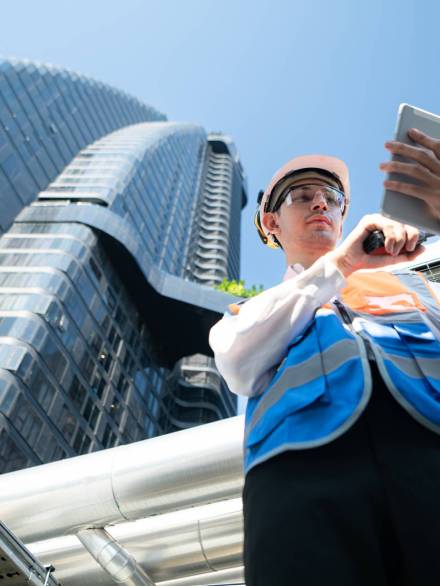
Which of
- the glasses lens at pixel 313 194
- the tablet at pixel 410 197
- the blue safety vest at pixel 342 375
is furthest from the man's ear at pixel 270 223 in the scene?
the tablet at pixel 410 197

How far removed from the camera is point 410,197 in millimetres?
1535

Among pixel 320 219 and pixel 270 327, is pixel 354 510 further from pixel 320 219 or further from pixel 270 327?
pixel 320 219

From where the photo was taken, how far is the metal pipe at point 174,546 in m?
3.28

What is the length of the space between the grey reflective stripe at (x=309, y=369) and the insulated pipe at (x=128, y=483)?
169 centimetres

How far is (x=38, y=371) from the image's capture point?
2436 centimetres

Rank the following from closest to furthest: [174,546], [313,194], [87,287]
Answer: [313,194], [174,546], [87,287]

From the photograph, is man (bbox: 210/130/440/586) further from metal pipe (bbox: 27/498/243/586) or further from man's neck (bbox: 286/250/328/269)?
metal pipe (bbox: 27/498/243/586)

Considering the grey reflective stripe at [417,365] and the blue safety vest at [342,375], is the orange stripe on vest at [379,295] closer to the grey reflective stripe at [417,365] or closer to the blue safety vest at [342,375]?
the blue safety vest at [342,375]

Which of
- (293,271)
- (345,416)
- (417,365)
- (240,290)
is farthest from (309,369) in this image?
(240,290)

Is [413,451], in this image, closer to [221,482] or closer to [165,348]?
[221,482]

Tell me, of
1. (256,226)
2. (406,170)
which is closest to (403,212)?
(406,170)

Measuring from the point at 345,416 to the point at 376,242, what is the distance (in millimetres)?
619

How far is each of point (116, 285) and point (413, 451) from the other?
35620 mm

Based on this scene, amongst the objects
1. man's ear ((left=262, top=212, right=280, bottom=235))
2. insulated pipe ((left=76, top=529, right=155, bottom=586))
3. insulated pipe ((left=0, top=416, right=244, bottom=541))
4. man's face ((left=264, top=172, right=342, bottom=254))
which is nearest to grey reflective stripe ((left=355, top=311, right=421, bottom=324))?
man's face ((left=264, top=172, right=342, bottom=254))
